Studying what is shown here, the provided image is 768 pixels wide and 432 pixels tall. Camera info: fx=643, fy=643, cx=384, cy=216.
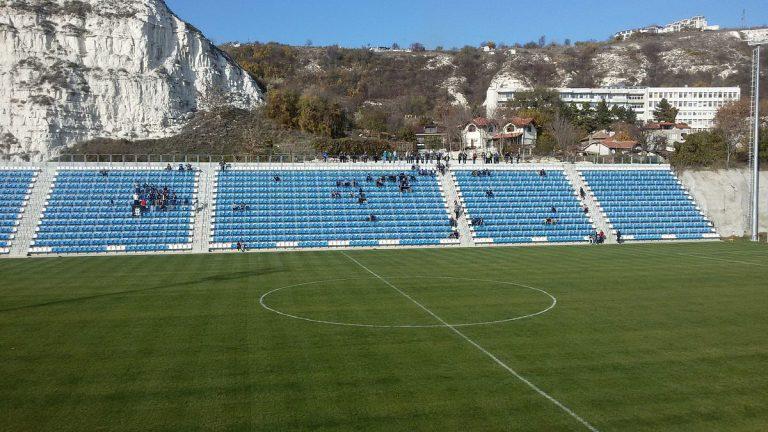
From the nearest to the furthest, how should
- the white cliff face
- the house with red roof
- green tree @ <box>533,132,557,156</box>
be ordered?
the white cliff face → green tree @ <box>533,132,557,156</box> → the house with red roof

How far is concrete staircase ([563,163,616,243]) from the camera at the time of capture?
148 feet

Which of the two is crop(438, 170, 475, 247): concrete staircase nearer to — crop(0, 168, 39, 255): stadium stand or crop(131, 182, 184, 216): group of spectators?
crop(131, 182, 184, 216): group of spectators

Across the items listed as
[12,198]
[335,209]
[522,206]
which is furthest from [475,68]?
[12,198]

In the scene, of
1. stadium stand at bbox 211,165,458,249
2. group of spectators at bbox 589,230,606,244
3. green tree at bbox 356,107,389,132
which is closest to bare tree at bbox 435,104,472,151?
green tree at bbox 356,107,389,132

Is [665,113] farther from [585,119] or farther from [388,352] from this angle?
[388,352]

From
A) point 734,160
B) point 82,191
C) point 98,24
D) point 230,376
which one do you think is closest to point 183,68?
point 98,24

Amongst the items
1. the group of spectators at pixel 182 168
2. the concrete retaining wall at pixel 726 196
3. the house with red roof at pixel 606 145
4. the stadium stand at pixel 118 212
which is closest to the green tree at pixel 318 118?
the house with red roof at pixel 606 145

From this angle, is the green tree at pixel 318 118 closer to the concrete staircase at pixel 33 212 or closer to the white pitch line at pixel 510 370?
the concrete staircase at pixel 33 212

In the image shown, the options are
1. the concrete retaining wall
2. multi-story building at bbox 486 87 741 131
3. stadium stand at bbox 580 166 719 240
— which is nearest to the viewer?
stadium stand at bbox 580 166 719 240

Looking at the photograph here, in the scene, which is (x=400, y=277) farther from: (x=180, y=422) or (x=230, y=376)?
(x=180, y=422)

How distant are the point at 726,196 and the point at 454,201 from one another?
22220 millimetres

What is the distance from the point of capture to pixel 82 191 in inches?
1777

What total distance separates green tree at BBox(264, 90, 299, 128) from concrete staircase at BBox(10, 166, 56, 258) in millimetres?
40813

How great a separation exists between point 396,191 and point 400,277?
73.9ft
